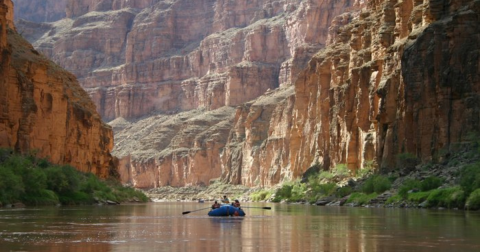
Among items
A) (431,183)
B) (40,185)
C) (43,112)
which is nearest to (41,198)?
(40,185)

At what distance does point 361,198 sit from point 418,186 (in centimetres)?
1158

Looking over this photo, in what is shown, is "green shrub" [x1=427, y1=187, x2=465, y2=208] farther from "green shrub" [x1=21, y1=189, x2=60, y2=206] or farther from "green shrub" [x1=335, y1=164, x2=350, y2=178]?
"green shrub" [x1=335, y1=164, x2=350, y2=178]

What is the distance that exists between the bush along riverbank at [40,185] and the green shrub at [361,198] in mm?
27540

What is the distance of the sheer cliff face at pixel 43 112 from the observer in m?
95.1

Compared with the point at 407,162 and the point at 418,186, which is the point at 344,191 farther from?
the point at 418,186

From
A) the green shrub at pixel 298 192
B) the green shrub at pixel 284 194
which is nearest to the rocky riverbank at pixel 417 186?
the green shrub at pixel 298 192

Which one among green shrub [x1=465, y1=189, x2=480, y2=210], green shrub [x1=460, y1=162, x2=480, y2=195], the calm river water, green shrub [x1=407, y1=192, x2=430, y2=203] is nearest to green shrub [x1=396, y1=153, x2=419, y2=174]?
green shrub [x1=407, y1=192, x2=430, y2=203]

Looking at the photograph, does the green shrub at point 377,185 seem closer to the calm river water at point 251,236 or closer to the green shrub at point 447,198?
the green shrub at point 447,198

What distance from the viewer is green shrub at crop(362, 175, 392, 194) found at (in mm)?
87312

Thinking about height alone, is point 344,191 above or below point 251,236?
above

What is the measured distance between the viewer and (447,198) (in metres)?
Result: 69.4

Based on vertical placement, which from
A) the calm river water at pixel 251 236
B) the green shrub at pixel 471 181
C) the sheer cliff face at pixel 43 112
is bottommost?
the calm river water at pixel 251 236

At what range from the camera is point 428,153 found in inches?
3607

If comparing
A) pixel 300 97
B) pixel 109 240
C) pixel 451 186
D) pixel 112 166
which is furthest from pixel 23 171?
pixel 300 97
